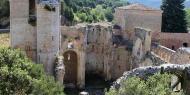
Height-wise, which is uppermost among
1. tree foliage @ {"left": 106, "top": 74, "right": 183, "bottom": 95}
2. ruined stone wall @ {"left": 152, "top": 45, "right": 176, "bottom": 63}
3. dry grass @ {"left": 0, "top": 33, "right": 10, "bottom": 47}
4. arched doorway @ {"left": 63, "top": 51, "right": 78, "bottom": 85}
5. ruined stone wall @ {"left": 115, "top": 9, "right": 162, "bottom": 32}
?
ruined stone wall @ {"left": 115, "top": 9, "right": 162, "bottom": 32}

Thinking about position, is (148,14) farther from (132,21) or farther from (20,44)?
(20,44)

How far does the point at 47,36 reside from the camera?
29.5 meters

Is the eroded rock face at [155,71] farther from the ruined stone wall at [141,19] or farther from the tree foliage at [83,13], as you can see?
the tree foliage at [83,13]

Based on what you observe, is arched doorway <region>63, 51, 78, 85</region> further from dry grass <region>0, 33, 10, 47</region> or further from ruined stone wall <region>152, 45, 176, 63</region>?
ruined stone wall <region>152, 45, 176, 63</region>

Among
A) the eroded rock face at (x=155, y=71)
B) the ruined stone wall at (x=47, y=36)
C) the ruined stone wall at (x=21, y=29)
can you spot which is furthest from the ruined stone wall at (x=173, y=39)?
the eroded rock face at (x=155, y=71)

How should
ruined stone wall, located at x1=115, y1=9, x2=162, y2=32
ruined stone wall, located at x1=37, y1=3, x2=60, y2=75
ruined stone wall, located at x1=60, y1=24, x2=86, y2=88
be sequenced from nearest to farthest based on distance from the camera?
1. ruined stone wall, located at x1=37, y1=3, x2=60, y2=75
2. ruined stone wall, located at x1=60, y1=24, x2=86, y2=88
3. ruined stone wall, located at x1=115, y1=9, x2=162, y2=32

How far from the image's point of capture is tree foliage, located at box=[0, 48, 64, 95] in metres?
20.8

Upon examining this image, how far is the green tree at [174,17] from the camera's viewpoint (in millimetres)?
48438

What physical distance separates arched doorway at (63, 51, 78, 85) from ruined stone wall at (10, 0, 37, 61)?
10.4m

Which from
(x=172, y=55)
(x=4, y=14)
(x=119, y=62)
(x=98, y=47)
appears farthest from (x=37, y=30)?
(x=4, y=14)

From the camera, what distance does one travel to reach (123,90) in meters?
17.8

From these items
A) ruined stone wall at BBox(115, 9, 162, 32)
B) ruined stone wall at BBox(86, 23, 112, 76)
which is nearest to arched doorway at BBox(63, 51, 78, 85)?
ruined stone wall at BBox(86, 23, 112, 76)

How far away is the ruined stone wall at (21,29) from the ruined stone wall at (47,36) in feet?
1.95

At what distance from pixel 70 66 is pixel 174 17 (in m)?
13.9
